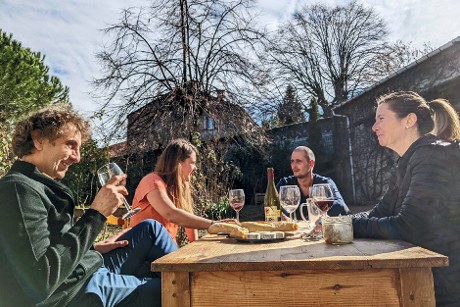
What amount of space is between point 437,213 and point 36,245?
1558 mm

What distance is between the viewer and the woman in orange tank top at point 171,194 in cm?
250

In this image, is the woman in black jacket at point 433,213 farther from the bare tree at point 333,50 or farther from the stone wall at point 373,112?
the bare tree at point 333,50

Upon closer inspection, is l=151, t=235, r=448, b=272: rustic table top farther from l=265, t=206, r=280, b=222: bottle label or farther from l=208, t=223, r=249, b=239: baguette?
Result: l=265, t=206, r=280, b=222: bottle label

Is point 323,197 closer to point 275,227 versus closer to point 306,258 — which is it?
point 275,227

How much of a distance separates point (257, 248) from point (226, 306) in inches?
13.5

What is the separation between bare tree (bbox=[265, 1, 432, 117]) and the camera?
20.2 meters

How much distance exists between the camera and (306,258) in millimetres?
1228

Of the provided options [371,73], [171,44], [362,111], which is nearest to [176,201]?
[171,44]

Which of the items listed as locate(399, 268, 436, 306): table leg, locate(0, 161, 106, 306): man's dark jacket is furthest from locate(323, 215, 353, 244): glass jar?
locate(0, 161, 106, 306): man's dark jacket

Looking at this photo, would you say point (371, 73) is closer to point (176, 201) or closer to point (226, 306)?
point (176, 201)

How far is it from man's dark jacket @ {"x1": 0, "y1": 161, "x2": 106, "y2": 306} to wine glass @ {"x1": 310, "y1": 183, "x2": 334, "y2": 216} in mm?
1036

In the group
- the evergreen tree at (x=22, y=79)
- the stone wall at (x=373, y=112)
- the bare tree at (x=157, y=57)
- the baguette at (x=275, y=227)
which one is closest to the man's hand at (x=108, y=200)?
the baguette at (x=275, y=227)

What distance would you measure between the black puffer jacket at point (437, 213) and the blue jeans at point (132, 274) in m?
1.13

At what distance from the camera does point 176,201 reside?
2877 millimetres
